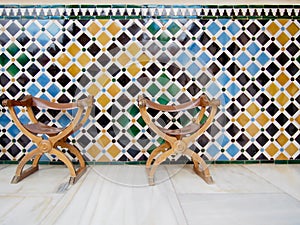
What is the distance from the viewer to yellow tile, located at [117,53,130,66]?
138 cm

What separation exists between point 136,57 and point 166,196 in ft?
2.49

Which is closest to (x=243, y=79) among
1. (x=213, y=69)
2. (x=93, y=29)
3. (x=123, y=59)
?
(x=213, y=69)

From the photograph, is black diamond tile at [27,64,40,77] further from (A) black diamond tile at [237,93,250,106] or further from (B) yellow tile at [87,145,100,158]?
(A) black diamond tile at [237,93,250,106]

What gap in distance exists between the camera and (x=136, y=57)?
1.39m

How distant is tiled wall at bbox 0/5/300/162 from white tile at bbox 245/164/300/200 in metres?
0.19

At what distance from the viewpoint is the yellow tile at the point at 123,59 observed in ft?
4.52

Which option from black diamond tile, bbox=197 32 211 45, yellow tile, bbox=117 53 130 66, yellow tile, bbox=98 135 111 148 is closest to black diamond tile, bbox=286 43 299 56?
black diamond tile, bbox=197 32 211 45

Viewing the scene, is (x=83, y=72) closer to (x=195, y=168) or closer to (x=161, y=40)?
(x=161, y=40)

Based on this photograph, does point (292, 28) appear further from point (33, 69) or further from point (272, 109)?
point (33, 69)

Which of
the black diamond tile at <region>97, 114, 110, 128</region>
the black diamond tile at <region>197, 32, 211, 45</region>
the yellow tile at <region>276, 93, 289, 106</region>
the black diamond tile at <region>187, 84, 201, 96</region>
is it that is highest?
the black diamond tile at <region>197, 32, 211, 45</region>

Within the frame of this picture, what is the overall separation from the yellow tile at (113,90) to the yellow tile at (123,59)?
13cm

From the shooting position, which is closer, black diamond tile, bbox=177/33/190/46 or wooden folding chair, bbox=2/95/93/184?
wooden folding chair, bbox=2/95/93/184

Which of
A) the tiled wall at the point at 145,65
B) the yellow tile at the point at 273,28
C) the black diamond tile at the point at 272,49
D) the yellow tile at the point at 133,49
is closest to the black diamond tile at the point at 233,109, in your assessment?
the tiled wall at the point at 145,65

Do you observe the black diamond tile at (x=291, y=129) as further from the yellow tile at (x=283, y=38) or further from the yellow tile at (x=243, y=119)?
the yellow tile at (x=283, y=38)
